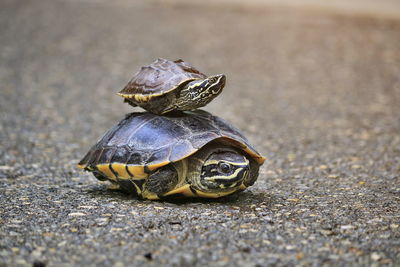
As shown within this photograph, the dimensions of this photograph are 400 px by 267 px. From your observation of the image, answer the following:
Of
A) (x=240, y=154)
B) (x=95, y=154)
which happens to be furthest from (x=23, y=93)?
(x=240, y=154)

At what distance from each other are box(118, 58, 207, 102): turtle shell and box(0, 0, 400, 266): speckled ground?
0.88 m

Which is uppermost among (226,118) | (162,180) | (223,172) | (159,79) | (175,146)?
(159,79)

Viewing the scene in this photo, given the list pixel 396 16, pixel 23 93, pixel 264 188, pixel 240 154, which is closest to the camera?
pixel 240 154

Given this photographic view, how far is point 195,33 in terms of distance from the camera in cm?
1461

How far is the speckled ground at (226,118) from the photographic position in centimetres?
335

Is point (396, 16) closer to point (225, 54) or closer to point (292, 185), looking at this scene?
point (225, 54)

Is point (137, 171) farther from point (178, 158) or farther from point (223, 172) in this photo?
point (223, 172)

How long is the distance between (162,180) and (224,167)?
1.61 ft

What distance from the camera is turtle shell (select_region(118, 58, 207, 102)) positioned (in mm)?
4125

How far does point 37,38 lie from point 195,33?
167 inches

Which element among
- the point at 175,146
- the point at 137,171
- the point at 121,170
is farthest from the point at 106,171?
the point at 175,146

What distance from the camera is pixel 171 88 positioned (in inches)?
161

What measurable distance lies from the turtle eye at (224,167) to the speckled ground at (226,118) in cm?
31

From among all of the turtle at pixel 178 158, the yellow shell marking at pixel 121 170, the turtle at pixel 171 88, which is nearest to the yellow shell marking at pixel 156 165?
the turtle at pixel 178 158
